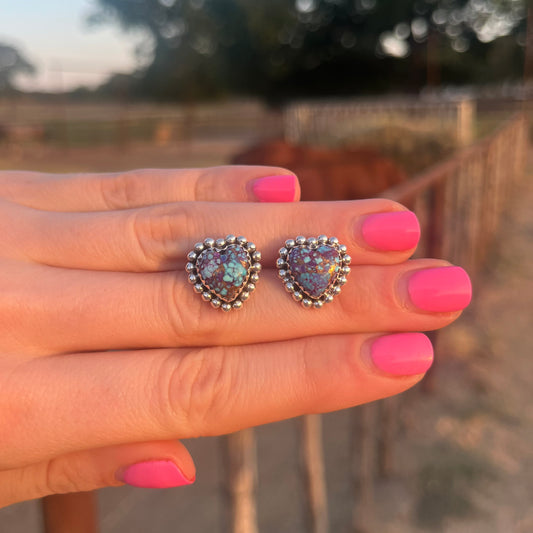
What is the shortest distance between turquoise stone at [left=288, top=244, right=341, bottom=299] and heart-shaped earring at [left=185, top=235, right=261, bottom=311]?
0.19ft

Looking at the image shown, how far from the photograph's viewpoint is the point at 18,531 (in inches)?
80.3

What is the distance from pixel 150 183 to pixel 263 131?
18037mm

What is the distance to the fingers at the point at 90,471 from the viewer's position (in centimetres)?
76

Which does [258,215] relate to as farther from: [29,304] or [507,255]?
[507,255]

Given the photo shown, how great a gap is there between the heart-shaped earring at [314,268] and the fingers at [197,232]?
0.07ft

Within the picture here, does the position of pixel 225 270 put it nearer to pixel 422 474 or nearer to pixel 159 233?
pixel 159 233

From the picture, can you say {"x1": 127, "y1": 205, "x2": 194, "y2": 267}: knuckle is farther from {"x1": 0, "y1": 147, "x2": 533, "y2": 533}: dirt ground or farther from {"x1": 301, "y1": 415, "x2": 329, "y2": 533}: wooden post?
{"x1": 0, "y1": 147, "x2": 533, "y2": 533}: dirt ground

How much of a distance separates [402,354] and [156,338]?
1.24ft

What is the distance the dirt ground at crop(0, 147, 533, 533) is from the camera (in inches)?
79.9

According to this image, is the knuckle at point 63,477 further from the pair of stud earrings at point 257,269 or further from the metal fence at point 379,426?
the pair of stud earrings at point 257,269

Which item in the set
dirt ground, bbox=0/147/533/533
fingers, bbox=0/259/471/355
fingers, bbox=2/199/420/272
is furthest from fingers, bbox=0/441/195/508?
dirt ground, bbox=0/147/533/533

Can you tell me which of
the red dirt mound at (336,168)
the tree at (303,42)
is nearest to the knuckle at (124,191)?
the red dirt mound at (336,168)

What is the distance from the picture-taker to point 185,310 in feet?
2.53

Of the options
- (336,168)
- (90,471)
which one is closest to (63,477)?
(90,471)
